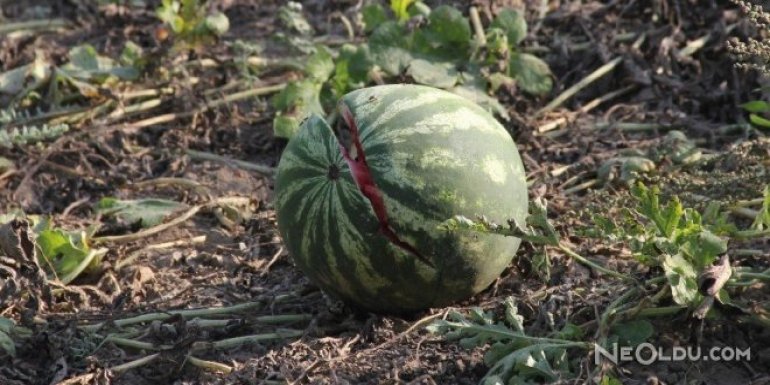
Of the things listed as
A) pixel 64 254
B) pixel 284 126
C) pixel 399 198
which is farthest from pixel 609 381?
pixel 284 126

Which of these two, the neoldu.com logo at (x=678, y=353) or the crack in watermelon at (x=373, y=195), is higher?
the crack in watermelon at (x=373, y=195)

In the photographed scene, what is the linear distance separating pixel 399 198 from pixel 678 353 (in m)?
0.88

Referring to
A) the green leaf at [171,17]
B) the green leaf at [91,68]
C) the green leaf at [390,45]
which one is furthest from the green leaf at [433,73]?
the green leaf at [91,68]

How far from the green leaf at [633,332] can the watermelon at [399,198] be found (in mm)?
460

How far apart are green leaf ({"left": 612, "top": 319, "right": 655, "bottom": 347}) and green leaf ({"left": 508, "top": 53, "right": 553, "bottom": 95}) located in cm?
220

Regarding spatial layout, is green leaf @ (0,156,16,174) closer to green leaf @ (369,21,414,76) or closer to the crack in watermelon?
green leaf @ (369,21,414,76)

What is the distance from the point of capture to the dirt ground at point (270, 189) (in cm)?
356

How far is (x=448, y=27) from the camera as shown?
5.30m

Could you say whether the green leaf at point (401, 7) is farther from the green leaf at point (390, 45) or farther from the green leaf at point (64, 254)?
the green leaf at point (64, 254)

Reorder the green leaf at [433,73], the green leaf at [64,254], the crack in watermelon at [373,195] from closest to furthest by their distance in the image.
Answer: the crack in watermelon at [373,195] < the green leaf at [64,254] < the green leaf at [433,73]

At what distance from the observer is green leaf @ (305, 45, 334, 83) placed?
531cm

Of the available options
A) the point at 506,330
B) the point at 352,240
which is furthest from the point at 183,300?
the point at 506,330

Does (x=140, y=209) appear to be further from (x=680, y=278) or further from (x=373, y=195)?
(x=680, y=278)

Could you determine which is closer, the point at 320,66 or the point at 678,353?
the point at 678,353
